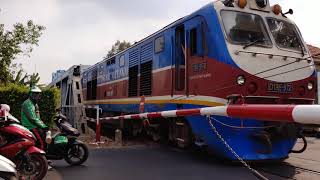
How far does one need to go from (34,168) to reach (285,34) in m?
6.24

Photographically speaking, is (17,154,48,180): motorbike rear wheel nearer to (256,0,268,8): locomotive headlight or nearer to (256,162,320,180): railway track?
(256,162,320,180): railway track

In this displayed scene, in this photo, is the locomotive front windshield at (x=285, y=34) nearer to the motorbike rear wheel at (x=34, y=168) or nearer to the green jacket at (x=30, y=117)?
the green jacket at (x=30, y=117)

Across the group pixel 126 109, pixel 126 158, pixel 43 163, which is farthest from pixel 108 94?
pixel 43 163

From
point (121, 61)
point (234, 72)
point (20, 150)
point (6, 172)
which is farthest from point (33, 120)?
point (121, 61)

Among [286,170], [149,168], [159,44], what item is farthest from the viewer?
[159,44]

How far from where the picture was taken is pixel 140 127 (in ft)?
45.4

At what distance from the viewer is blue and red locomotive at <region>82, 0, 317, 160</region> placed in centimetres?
885

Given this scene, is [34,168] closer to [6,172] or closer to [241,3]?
[6,172]

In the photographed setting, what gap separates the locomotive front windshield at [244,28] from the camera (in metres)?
9.40

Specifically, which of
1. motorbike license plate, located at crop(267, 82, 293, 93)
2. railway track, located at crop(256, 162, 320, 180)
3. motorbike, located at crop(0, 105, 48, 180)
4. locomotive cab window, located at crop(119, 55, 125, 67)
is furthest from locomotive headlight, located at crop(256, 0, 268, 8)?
locomotive cab window, located at crop(119, 55, 125, 67)

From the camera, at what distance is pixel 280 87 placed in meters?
9.22

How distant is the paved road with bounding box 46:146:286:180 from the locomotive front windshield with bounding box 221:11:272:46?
265cm

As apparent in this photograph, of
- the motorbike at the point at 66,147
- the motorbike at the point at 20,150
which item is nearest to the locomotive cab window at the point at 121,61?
the motorbike at the point at 66,147

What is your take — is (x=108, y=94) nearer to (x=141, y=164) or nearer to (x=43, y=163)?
(x=141, y=164)
